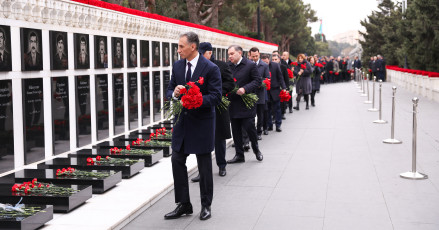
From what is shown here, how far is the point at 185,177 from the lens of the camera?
645cm

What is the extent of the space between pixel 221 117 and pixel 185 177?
83.4 inches

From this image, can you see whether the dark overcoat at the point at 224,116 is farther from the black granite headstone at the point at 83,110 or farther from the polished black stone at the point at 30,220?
the polished black stone at the point at 30,220

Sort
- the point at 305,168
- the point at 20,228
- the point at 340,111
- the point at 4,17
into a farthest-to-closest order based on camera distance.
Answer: the point at 340,111 → the point at 305,168 → the point at 4,17 → the point at 20,228

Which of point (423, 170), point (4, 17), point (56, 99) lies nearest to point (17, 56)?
point (4, 17)

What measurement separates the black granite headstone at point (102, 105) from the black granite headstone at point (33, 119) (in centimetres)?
203

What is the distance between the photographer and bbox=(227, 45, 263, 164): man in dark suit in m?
9.76

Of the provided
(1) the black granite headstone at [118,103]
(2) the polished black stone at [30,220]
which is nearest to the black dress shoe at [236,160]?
(1) the black granite headstone at [118,103]

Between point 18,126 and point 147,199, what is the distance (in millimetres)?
2352

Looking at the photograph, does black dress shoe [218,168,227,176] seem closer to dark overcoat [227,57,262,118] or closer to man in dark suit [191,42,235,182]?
man in dark suit [191,42,235,182]

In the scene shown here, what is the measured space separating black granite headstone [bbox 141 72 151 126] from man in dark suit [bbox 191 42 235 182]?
481 centimetres

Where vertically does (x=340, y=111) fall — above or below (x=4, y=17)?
below

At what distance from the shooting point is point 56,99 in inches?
362

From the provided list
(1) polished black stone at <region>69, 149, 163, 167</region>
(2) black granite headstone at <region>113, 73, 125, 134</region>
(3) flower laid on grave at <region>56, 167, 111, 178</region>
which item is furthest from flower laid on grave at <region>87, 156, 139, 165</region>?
(2) black granite headstone at <region>113, 73, 125, 134</region>

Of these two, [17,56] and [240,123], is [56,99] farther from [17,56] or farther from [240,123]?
[240,123]
